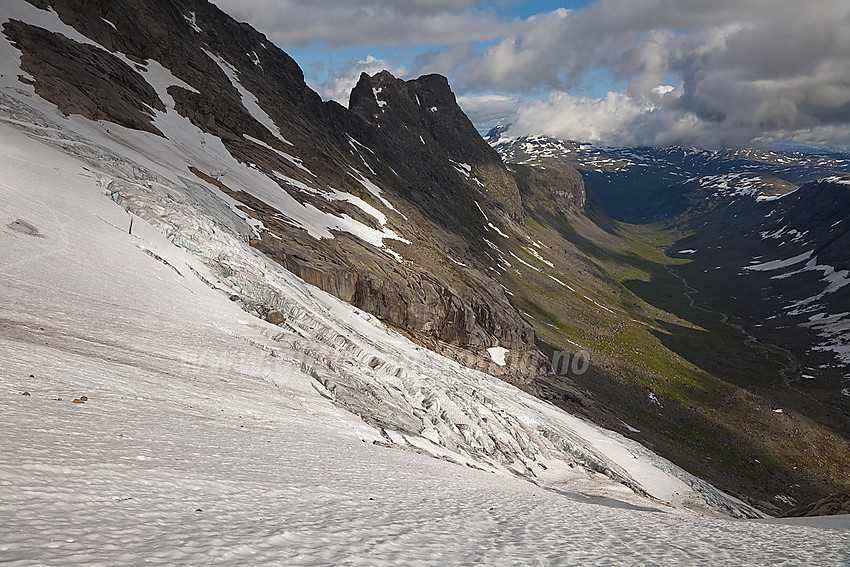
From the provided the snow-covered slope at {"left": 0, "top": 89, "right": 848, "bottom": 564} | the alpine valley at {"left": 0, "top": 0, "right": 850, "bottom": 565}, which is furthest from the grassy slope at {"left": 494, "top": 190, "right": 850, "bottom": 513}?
the snow-covered slope at {"left": 0, "top": 89, "right": 848, "bottom": 564}

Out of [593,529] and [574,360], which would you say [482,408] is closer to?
[593,529]

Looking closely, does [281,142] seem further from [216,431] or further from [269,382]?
[216,431]

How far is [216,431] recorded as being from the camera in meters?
14.6

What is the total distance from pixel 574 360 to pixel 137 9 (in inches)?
4232

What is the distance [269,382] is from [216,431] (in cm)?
778

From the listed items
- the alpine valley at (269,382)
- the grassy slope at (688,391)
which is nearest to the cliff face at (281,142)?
the alpine valley at (269,382)

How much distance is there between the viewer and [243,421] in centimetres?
1692

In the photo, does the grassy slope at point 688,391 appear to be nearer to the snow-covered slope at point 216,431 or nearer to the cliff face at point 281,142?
the cliff face at point 281,142

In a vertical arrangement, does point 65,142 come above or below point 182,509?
above

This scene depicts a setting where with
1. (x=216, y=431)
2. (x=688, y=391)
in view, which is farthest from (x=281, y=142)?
(x=688, y=391)

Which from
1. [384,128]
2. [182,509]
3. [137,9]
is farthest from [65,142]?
[384,128]

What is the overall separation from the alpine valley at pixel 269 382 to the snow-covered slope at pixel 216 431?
0.32 feet

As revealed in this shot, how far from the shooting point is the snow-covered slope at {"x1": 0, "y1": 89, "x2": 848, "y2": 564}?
26.5 ft

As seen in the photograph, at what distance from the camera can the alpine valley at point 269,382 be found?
939 centimetres
